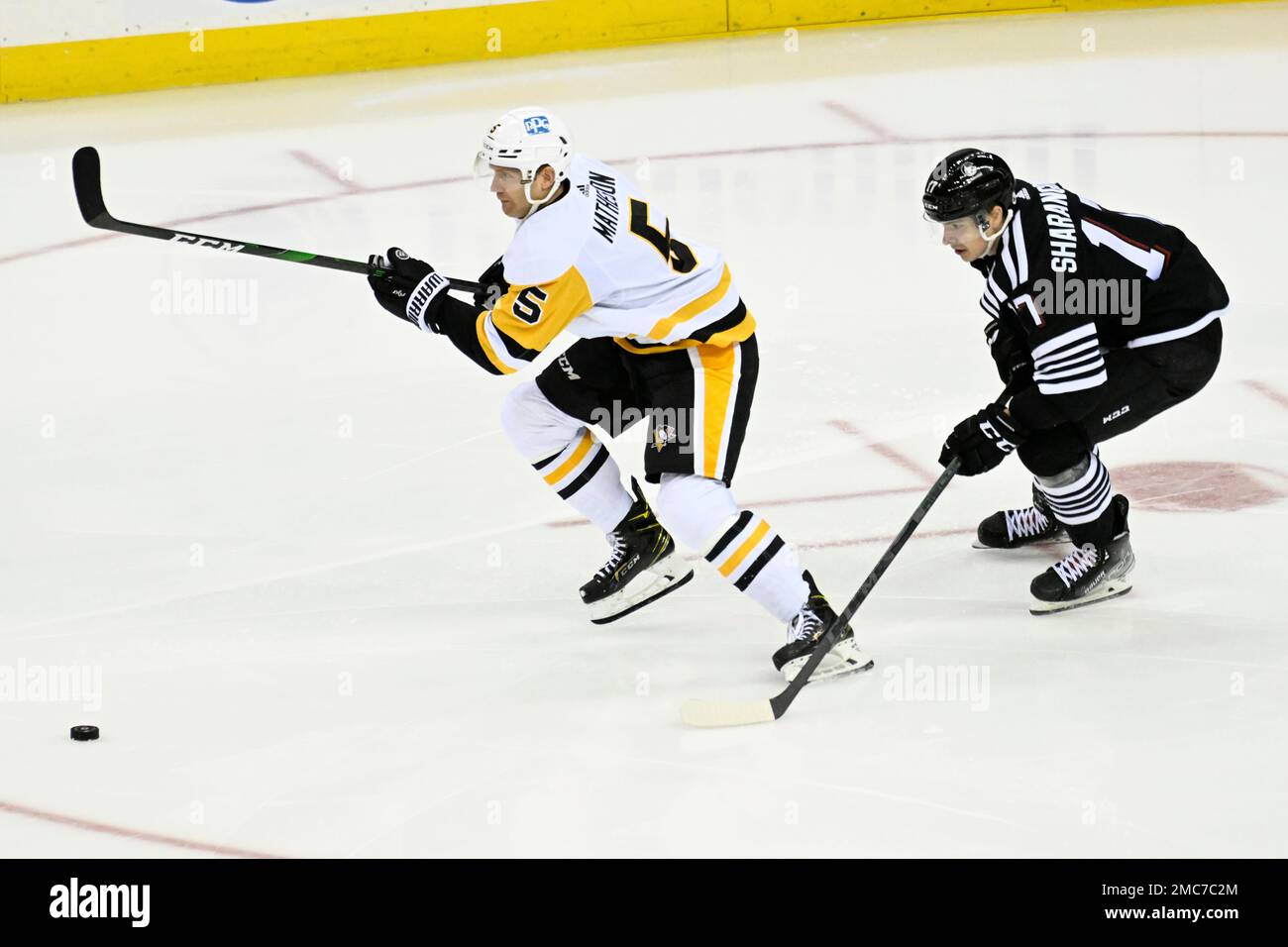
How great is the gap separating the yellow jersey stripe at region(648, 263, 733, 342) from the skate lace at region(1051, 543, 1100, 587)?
0.94 meters

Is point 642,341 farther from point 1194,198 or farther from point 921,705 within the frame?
point 1194,198

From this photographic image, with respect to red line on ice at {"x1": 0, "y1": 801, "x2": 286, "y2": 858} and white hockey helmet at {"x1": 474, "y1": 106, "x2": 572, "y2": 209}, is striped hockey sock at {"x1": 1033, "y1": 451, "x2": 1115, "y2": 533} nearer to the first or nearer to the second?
white hockey helmet at {"x1": 474, "y1": 106, "x2": 572, "y2": 209}

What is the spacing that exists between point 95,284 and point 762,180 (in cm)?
263

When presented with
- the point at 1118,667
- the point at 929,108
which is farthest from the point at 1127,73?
the point at 1118,667

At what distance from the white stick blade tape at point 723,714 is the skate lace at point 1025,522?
107cm

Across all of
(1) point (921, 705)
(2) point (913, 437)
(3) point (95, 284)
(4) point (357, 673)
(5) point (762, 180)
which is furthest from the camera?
(5) point (762, 180)

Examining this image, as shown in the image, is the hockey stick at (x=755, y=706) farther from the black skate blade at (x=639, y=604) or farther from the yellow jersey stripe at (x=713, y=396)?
the black skate blade at (x=639, y=604)

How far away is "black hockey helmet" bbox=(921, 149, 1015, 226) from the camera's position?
11.3ft

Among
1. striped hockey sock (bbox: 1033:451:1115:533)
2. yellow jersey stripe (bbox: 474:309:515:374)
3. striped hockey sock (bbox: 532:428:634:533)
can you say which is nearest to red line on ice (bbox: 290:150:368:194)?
striped hockey sock (bbox: 532:428:634:533)

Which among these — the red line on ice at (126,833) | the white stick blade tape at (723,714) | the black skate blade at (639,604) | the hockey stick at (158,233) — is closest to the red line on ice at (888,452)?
the black skate blade at (639,604)

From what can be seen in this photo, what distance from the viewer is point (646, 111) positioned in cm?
825

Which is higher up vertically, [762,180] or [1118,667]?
[762,180]

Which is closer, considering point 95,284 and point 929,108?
point 95,284

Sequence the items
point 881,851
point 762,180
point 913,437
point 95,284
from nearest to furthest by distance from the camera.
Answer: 1. point 881,851
2. point 913,437
3. point 95,284
4. point 762,180
